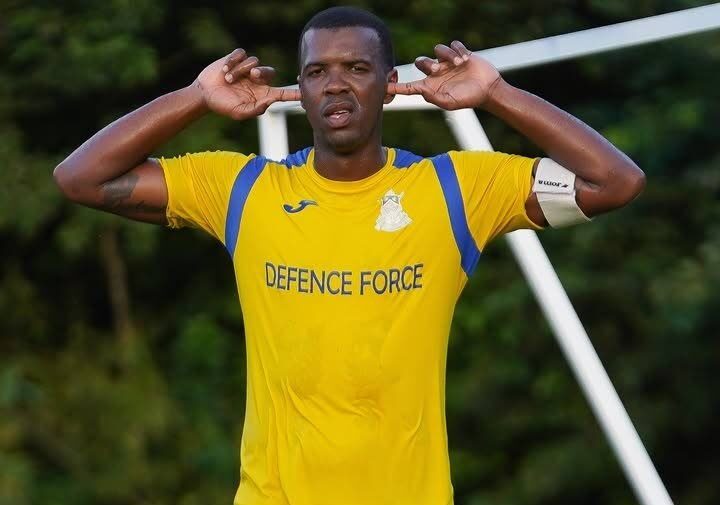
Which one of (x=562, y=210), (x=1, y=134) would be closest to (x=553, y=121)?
(x=562, y=210)

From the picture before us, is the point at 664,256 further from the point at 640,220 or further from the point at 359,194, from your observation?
the point at 359,194

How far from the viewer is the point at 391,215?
3.28 meters

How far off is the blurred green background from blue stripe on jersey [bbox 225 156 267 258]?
2916 mm

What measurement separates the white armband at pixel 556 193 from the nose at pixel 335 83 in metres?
0.43

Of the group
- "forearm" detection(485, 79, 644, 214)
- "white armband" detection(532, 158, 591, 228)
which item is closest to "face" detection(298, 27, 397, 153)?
"forearm" detection(485, 79, 644, 214)

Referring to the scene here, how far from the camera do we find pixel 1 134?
6.49 meters

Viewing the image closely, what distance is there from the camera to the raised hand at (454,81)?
10.9 feet

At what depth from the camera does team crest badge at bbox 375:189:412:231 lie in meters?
3.26

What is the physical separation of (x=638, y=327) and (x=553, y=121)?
10.8 feet

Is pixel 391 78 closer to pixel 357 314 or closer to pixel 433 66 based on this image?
pixel 433 66

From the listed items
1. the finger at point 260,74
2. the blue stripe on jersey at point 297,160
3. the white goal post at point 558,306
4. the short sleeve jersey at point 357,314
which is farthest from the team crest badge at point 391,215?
the white goal post at point 558,306

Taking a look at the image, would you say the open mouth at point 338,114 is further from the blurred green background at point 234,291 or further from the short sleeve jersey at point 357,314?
the blurred green background at point 234,291

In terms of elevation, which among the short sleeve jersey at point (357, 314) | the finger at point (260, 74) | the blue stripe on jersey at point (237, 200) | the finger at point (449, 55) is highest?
the finger at point (260, 74)

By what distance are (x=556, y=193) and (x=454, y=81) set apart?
32 cm
